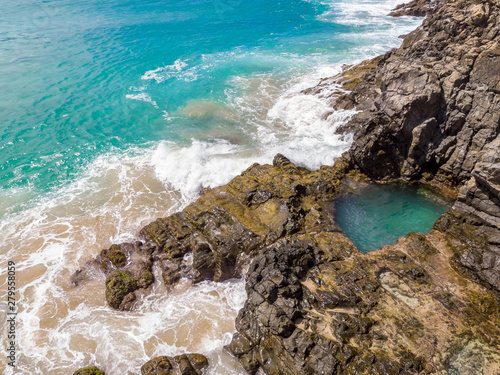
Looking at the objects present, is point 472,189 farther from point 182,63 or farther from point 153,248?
point 182,63

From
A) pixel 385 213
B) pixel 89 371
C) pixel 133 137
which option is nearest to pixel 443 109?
pixel 385 213

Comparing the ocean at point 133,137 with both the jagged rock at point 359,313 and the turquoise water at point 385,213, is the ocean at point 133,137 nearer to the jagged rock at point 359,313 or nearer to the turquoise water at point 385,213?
the jagged rock at point 359,313

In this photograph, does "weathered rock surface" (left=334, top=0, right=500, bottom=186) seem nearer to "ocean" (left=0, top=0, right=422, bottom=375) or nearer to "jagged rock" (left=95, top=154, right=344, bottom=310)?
"ocean" (left=0, top=0, right=422, bottom=375)

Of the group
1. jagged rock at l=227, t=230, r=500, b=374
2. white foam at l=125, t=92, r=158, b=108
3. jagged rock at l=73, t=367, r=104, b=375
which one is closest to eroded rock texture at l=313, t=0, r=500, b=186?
jagged rock at l=227, t=230, r=500, b=374

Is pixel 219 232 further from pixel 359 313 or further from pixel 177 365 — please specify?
Result: pixel 359 313

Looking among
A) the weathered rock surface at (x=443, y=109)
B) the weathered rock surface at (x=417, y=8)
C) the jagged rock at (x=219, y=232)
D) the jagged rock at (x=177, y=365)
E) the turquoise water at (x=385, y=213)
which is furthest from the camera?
the weathered rock surface at (x=417, y=8)

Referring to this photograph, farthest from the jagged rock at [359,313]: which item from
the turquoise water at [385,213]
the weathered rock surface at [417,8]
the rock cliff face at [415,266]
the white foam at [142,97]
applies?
the weathered rock surface at [417,8]
